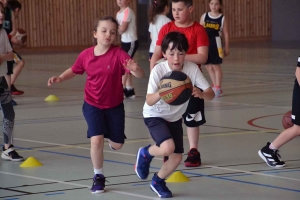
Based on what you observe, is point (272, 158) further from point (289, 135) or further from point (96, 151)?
point (96, 151)

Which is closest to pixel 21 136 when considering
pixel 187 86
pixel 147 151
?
pixel 147 151

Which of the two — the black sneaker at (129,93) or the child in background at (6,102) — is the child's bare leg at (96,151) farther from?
the black sneaker at (129,93)

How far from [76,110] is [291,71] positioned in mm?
6846

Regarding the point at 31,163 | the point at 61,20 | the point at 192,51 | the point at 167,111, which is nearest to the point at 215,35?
the point at 192,51

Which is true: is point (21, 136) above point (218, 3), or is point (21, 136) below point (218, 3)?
below

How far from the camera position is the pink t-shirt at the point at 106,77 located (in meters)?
5.50

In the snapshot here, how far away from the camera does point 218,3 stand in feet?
38.0

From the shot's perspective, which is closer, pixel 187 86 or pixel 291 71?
pixel 187 86

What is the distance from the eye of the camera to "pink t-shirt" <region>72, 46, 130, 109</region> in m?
5.50

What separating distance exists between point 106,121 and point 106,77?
36 cm

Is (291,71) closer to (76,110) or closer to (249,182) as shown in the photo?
(76,110)

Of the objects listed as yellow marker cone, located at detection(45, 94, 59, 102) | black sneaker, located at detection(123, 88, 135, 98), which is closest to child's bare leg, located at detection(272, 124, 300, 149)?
black sneaker, located at detection(123, 88, 135, 98)

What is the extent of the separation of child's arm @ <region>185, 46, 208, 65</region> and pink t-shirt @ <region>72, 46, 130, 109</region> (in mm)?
908

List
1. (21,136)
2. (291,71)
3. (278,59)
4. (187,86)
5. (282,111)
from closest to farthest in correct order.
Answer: (187,86) → (21,136) → (282,111) → (291,71) → (278,59)
